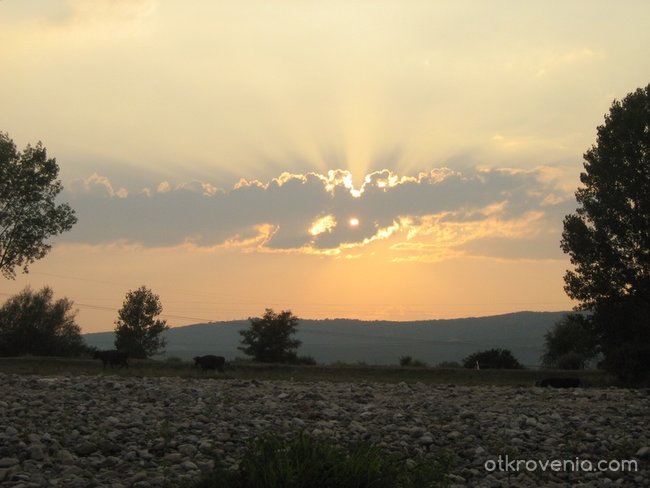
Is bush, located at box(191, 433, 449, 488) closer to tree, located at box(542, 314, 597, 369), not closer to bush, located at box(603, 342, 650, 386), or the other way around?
bush, located at box(603, 342, 650, 386)

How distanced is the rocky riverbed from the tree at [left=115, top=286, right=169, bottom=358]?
69.9 metres

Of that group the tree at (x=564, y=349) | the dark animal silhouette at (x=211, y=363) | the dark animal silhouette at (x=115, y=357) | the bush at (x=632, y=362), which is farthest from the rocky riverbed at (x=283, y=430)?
the tree at (x=564, y=349)

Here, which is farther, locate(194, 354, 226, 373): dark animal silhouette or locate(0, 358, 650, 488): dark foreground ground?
locate(194, 354, 226, 373): dark animal silhouette

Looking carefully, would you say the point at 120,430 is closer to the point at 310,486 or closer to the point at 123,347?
the point at 310,486

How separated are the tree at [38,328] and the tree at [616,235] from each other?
2171 inches

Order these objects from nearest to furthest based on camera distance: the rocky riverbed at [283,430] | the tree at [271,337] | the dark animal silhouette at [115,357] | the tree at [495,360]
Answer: the rocky riverbed at [283,430] → the dark animal silhouette at [115,357] → the tree at [495,360] → the tree at [271,337]

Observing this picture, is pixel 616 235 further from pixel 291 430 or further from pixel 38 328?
pixel 38 328

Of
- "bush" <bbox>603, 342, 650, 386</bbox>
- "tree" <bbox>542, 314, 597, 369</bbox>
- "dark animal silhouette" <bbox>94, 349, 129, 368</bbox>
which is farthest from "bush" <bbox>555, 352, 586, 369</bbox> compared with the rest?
"dark animal silhouette" <bbox>94, 349, 129, 368</bbox>

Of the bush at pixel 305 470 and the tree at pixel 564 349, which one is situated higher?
the tree at pixel 564 349

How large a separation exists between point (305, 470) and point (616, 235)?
113ft

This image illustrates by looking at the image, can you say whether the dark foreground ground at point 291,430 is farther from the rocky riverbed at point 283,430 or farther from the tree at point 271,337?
the tree at point 271,337

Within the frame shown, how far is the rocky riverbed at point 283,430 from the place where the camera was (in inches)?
533

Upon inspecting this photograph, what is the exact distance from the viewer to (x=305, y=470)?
935 centimetres

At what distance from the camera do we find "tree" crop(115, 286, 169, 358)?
9100 cm
